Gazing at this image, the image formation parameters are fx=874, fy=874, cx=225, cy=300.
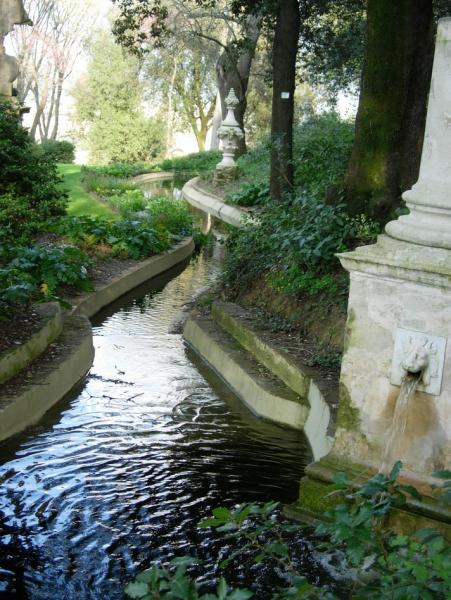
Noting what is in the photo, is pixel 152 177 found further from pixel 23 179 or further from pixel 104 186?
pixel 23 179

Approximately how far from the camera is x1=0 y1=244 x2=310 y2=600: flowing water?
4984 millimetres

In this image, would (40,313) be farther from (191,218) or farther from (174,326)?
(191,218)

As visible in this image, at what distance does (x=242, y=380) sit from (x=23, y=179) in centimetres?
926

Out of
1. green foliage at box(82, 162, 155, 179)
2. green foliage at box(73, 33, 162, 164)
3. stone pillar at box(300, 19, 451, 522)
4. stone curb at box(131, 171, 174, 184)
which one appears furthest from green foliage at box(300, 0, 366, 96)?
green foliage at box(73, 33, 162, 164)

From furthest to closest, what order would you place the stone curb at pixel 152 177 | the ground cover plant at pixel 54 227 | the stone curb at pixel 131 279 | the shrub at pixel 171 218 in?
the stone curb at pixel 152 177
the shrub at pixel 171 218
the stone curb at pixel 131 279
the ground cover plant at pixel 54 227

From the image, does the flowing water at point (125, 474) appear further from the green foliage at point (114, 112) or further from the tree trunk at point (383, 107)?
the green foliage at point (114, 112)

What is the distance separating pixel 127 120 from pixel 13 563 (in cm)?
3547

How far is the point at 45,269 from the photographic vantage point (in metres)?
11.3

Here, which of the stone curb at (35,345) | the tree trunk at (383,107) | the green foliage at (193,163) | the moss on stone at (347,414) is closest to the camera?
the moss on stone at (347,414)

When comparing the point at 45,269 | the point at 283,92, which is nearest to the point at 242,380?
the point at 45,269

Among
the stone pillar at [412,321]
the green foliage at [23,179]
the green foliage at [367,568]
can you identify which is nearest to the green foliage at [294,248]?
the stone pillar at [412,321]

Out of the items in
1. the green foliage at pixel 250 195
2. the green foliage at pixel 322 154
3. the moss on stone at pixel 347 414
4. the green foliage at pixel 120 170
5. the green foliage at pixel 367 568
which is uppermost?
the green foliage at pixel 322 154

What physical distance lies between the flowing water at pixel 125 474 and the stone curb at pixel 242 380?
0.13 m

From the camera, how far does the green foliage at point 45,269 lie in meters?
10.0
